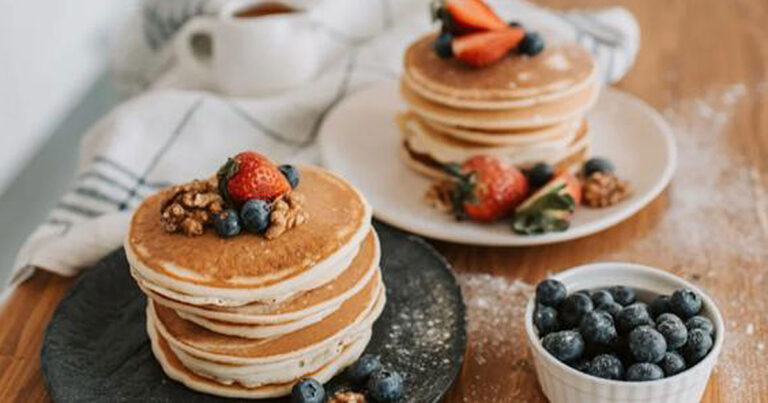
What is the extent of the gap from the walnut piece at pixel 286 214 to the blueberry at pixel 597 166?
0.67m

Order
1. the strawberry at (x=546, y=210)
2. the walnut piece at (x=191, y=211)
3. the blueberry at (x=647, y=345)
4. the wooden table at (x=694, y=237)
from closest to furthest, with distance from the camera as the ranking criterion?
the blueberry at (x=647, y=345)
the walnut piece at (x=191, y=211)
the wooden table at (x=694, y=237)
the strawberry at (x=546, y=210)

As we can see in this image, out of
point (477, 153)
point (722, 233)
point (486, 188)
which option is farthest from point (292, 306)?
point (722, 233)

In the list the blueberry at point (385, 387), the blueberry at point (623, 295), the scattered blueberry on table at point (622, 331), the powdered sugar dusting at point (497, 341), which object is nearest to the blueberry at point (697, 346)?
the scattered blueberry on table at point (622, 331)

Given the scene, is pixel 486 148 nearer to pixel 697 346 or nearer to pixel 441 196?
pixel 441 196

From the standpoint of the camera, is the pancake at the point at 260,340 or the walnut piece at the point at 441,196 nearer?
the pancake at the point at 260,340

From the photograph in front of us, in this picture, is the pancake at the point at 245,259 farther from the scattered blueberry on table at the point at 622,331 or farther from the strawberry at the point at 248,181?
the scattered blueberry on table at the point at 622,331

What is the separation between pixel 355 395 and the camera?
128 centimetres

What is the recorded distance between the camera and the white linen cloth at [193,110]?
174cm

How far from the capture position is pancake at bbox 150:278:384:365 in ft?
4.19

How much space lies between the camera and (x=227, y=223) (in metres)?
1.28

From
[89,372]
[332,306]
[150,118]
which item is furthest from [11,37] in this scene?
[332,306]

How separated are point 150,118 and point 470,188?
2.36ft

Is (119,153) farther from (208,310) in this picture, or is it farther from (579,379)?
(579,379)

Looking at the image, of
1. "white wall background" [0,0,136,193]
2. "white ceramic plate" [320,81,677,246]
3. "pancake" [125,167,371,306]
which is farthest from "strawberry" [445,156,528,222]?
"white wall background" [0,0,136,193]
